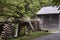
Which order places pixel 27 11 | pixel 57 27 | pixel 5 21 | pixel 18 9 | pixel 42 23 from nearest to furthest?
1. pixel 5 21
2. pixel 18 9
3. pixel 27 11
4. pixel 57 27
5. pixel 42 23

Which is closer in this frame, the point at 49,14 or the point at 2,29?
the point at 2,29

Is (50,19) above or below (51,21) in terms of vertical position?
above

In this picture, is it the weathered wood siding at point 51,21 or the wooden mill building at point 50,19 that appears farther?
the weathered wood siding at point 51,21

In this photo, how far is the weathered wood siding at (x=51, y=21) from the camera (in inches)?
1522

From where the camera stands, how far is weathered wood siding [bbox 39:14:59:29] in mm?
38666

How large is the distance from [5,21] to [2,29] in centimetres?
199

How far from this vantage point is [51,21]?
39.8 m

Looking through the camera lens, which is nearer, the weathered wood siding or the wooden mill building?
the wooden mill building

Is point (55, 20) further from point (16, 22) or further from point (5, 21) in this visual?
point (5, 21)

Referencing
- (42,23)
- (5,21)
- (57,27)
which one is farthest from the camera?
(42,23)

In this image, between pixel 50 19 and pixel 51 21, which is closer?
pixel 51 21

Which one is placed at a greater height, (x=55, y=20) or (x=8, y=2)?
(x=8, y=2)

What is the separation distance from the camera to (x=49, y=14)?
39.4m

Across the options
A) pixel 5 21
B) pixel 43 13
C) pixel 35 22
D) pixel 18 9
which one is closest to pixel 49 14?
pixel 43 13
